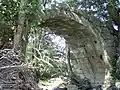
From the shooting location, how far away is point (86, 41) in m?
8.41

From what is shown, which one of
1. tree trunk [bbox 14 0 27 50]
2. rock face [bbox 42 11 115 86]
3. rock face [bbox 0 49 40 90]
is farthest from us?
rock face [bbox 42 11 115 86]

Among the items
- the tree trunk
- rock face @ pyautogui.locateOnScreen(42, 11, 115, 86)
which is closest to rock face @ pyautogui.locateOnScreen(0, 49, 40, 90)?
the tree trunk

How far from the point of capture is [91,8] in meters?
8.23

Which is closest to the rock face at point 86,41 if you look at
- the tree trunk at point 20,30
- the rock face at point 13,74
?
the tree trunk at point 20,30

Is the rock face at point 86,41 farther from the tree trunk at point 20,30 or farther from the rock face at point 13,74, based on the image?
the rock face at point 13,74

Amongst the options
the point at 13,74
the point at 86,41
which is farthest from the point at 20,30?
the point at 86,41

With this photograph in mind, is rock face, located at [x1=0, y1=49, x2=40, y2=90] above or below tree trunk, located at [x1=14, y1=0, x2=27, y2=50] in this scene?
below

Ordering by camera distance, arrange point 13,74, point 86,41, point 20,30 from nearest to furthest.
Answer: point 13,74, point 20,30, point 86,41

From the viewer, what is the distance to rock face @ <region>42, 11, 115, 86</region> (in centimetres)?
733

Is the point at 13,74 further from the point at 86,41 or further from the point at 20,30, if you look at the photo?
the point at 86,41

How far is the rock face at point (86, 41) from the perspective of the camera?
7332 mm

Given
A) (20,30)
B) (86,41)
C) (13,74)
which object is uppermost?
(20,30)

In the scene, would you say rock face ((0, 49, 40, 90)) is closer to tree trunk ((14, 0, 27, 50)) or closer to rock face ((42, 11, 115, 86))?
tree trunk ((14, 0, 27, 50))

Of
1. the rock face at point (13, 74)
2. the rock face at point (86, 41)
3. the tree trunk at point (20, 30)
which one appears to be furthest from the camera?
the rock face at point (86, 41)
